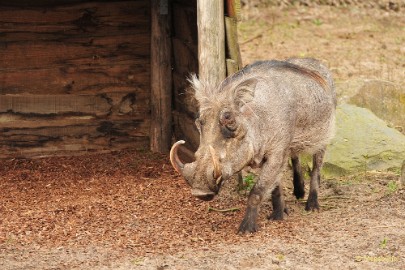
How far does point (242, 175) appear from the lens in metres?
8.18

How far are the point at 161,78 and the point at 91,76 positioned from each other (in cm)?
69

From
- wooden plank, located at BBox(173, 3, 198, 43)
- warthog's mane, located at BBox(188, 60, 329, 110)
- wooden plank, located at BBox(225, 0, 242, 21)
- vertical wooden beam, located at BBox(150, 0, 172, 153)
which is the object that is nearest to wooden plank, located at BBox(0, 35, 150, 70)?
vertical wooden beam, located at BBox(150, 0, 172, 153)

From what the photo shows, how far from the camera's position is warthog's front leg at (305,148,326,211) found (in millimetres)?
7598

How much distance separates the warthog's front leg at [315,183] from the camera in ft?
24.9

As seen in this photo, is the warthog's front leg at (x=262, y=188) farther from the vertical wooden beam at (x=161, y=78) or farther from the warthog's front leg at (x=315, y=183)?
the vertical wooden beam at (x=161, y=78)

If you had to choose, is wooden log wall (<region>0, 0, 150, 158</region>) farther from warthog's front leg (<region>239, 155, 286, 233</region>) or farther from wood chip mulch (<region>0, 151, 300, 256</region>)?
warthog's front leg (<region>239, 155, 286, 233</region>)

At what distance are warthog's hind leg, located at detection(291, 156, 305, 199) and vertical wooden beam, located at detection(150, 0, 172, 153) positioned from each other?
1.94 metres

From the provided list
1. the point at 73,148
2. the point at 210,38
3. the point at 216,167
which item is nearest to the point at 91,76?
the point at 73,148

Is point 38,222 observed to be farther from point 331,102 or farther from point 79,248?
point 331,102

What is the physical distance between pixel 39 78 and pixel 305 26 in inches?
285

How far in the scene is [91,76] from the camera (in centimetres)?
948

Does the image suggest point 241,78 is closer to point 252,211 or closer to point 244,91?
point 244,91

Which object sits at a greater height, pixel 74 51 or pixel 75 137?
pixel 74 51

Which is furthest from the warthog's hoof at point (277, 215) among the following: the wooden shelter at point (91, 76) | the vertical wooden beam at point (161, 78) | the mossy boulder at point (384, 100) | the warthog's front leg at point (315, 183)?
the mossy boulder at point (384, 100)
